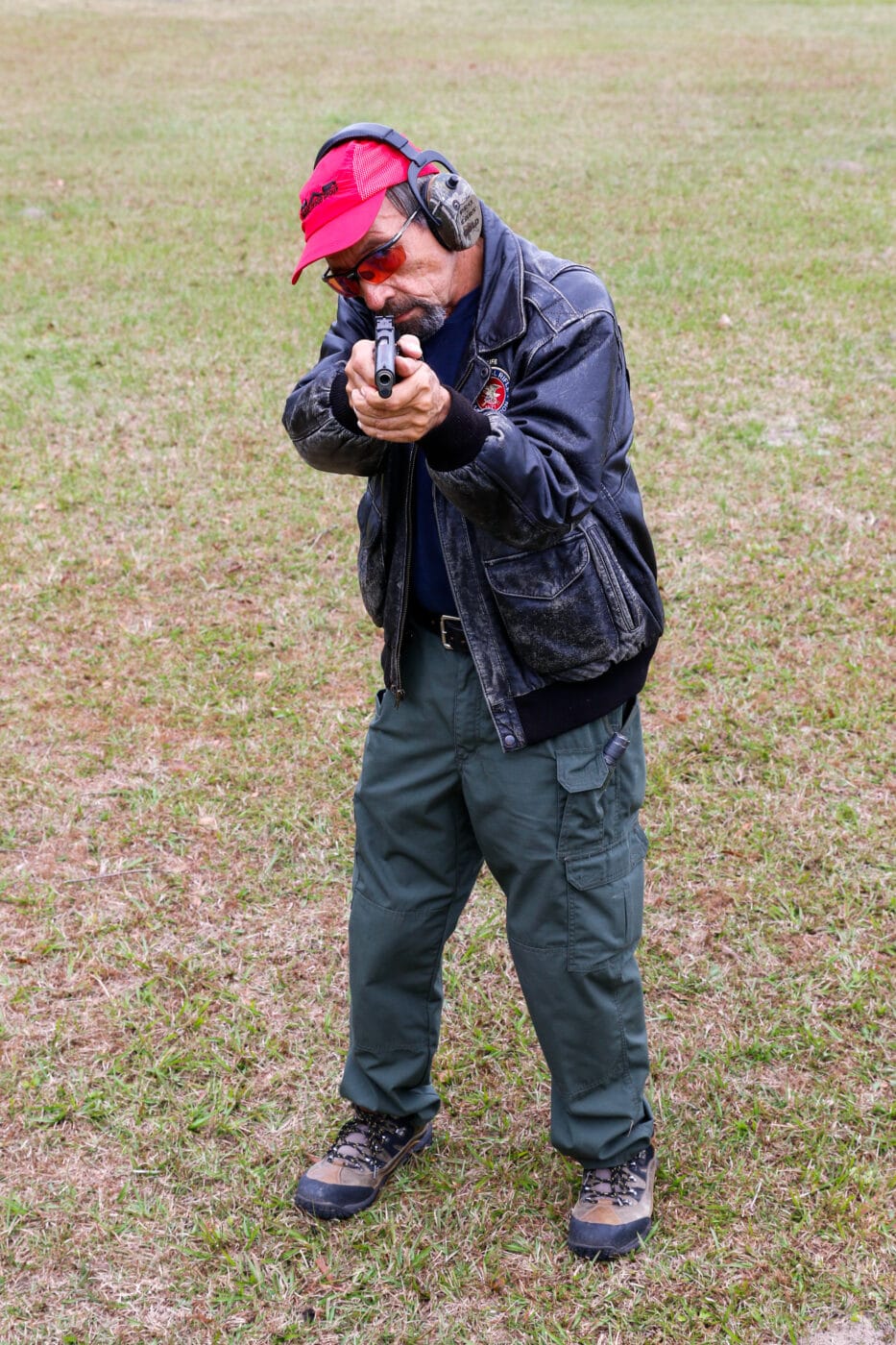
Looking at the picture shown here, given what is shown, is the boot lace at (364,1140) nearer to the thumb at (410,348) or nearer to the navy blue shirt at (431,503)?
the navy blue shirt at (431,503)

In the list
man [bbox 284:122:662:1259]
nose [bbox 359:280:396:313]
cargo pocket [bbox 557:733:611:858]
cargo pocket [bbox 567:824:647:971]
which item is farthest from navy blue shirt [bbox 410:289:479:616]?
cargo pocket [bbox 567:824:647:971]

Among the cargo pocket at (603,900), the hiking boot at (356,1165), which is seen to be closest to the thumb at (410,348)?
the cargo pocket at (603,900)

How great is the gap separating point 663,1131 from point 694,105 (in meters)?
14.9

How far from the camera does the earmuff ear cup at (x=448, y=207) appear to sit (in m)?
2.09

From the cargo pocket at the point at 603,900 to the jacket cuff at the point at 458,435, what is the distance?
2.67 ft

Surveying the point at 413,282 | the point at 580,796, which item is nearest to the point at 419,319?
the point at 413,282

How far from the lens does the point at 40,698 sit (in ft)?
15.2

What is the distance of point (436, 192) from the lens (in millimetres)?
2082

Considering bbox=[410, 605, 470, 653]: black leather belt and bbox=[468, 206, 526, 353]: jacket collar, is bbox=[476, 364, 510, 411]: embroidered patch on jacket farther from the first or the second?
bbox=[410, 605, 470, 653]: black leather belt

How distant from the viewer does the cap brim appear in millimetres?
2041

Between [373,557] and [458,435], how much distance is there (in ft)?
1.81

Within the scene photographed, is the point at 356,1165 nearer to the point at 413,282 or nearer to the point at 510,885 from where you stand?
the point at 510,885

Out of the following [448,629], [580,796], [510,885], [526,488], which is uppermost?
[526,488]

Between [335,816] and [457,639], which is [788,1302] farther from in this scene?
[335,816]
